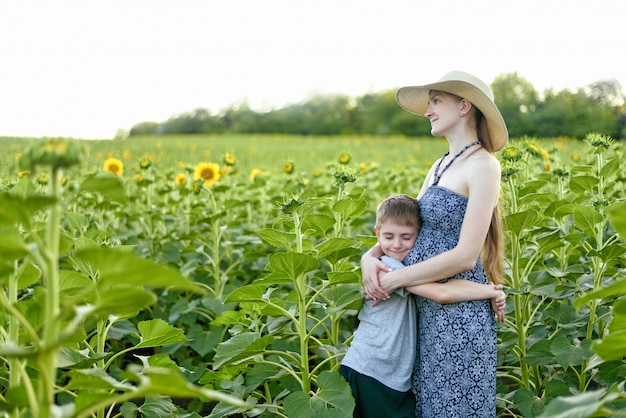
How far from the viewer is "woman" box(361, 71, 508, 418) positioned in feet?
7.32

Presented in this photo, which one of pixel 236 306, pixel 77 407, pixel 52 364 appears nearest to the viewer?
pixel 52 364

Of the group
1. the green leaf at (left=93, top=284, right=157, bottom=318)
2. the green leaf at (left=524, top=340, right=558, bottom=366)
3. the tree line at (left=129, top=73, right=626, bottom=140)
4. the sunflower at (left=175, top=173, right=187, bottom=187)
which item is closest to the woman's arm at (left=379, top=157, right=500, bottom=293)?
the green leaf at (left=524, top=340, right=558, bottom=366)

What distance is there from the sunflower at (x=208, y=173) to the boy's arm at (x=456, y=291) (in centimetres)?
243

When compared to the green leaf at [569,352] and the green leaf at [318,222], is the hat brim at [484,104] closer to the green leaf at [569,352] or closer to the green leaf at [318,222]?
the green leaf at [318,222]

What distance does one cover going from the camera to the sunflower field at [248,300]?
118cm

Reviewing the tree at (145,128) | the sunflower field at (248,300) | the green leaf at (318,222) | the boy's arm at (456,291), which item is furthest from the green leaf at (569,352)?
the tree at (145,128)

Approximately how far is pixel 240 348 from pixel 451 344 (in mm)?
653

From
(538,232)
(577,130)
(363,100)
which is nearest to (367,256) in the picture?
(538,232)

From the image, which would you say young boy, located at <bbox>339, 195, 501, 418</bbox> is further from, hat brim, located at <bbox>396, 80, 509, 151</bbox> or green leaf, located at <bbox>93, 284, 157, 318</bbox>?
green leaf, located at <bbox>93, 284, 157, 318</bbox>

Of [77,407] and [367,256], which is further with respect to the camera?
[367,256]

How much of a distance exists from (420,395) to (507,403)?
609 mm

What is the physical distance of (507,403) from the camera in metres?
2.76

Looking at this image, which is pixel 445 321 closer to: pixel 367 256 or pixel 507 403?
pixel 367 256

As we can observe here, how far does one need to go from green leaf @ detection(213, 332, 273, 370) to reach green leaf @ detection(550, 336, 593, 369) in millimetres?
936
